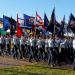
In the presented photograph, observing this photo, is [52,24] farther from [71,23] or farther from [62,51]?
[71,23]

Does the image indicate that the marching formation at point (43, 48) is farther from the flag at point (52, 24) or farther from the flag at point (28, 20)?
the flag at point (28, 20)

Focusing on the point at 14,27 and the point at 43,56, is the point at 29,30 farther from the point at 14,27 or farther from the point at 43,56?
the point at 43,56

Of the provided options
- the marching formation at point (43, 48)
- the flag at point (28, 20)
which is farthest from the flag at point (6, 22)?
the marching formation at point (43, 48)

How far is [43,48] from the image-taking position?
960 inches

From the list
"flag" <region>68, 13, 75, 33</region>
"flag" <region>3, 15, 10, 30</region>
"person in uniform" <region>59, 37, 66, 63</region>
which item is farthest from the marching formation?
"flag" <region>3, 15, 10, 30</region>

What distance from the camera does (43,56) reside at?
24266 mm

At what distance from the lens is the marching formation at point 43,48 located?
22.5m

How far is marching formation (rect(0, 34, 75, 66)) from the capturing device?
2252 centimetres

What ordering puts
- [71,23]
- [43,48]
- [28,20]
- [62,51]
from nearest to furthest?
[43,48] → [62,51] → [71,23] → [28,20]

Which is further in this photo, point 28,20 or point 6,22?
point 6,22

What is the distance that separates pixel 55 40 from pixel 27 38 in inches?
156

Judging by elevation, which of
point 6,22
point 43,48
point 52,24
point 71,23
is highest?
point 6,22

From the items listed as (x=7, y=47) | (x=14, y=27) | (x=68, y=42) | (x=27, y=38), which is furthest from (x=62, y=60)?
(x=14, y=27)

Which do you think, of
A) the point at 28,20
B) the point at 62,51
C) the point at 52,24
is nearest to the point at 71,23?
the point at 52,24
